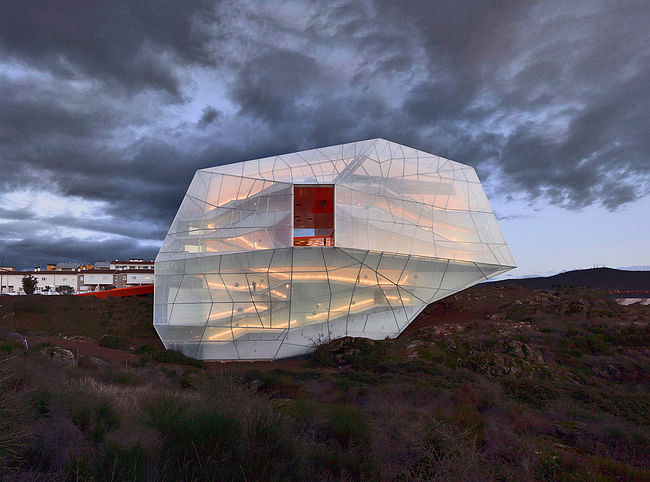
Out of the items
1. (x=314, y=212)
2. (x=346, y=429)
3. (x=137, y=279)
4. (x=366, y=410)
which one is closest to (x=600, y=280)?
(x=314, y=212)

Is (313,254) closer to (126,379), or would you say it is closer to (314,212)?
(126,379)

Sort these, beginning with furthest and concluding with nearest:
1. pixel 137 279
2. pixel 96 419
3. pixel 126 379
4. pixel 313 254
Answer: pixel 137 279, pixel 313 254, pixel 126 379, pixel 96 419

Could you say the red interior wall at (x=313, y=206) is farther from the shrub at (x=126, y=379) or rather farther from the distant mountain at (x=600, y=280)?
the distant mountain at (x=600, y=280)

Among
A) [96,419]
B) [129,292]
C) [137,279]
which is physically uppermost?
[137,279]

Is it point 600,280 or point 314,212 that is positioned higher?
point 314,212

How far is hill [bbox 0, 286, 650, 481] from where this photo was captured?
14.3 feet

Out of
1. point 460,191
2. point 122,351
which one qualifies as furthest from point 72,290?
point 460,191

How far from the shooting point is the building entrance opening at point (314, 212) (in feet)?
64.4

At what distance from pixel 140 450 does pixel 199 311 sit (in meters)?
14.6

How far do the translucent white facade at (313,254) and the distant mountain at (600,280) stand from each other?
58.5 m

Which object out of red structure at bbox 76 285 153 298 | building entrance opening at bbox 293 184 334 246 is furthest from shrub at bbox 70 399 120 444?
red structure at bbox 76 285 153 298

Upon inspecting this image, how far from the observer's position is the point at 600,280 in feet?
272

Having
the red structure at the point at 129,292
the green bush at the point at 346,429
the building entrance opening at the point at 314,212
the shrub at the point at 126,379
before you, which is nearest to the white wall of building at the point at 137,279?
the red structure at the point at 129,292

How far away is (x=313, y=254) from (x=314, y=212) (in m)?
9.03
